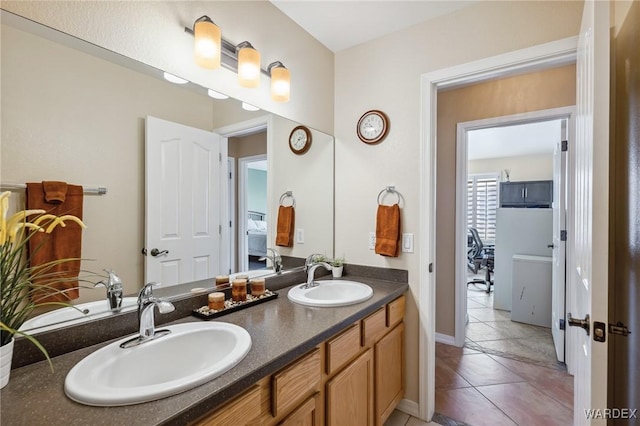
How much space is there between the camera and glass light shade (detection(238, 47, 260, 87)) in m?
1.55

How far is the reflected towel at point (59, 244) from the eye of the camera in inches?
38.1

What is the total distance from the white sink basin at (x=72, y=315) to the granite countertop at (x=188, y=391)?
0.34 ft

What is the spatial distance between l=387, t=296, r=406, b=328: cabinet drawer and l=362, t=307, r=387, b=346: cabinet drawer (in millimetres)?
54

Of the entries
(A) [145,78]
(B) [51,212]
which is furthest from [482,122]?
(B) [51,212]

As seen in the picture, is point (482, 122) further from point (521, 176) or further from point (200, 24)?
point (521, 176)

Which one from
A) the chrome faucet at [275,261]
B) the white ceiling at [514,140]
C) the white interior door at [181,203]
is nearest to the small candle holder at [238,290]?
the white interior door at [181,203]

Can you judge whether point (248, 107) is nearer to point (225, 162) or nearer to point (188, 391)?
point (225, 162)

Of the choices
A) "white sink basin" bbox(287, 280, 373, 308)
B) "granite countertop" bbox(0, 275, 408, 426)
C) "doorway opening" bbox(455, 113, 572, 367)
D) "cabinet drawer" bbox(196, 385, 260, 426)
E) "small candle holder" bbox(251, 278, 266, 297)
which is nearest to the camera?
"granite countertop" bbox(0, 275, 408, 426)

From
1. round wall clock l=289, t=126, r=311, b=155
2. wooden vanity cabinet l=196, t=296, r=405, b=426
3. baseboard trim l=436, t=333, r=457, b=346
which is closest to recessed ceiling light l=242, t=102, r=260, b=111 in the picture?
round wall clock l=289, t=126, r=311, b=155

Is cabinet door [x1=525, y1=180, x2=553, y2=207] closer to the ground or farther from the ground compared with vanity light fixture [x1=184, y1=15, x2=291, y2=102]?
closer to the ground

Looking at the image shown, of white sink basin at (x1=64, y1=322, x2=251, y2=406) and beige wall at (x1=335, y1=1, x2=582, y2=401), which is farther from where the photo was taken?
beige wall at (x1=335, y1=1, x2=582, y2=401)

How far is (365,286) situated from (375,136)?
3.32 feet

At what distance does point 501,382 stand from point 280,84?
2.68 meters

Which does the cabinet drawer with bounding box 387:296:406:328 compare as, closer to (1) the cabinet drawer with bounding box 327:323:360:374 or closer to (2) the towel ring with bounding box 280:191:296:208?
(1) the cabinet drawer with bounding box 327:323:360:374
